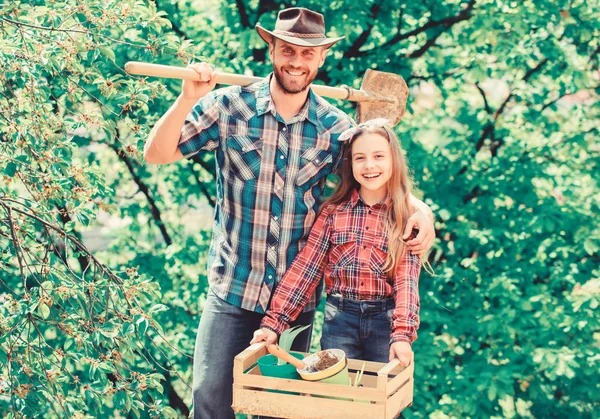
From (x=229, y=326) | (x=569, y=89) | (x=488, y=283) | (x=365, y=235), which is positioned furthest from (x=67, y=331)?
(x=569, y=89)

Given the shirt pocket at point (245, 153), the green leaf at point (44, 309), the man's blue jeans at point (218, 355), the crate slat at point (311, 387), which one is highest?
the shirt pocket at point (245, 153)

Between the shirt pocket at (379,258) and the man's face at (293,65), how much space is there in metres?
0.58

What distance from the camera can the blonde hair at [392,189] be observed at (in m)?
2.89

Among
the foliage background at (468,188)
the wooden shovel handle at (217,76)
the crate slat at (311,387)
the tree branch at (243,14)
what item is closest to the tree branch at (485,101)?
the foliage background at (468,188)

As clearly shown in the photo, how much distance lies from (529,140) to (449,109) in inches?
26.4

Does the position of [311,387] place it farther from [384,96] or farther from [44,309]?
[384,96]

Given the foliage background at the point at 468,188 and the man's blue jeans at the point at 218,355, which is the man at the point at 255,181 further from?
the foliage background at the point at 468,188

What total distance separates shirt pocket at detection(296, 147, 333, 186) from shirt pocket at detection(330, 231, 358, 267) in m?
0.22

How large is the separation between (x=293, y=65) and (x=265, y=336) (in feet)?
2.93

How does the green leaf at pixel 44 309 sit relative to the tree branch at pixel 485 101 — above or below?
below

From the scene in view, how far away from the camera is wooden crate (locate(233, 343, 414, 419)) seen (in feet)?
7.73

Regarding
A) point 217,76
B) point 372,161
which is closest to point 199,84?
point 217,76

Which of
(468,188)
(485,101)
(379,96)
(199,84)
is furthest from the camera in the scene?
(485,101)

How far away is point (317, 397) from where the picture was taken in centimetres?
243
